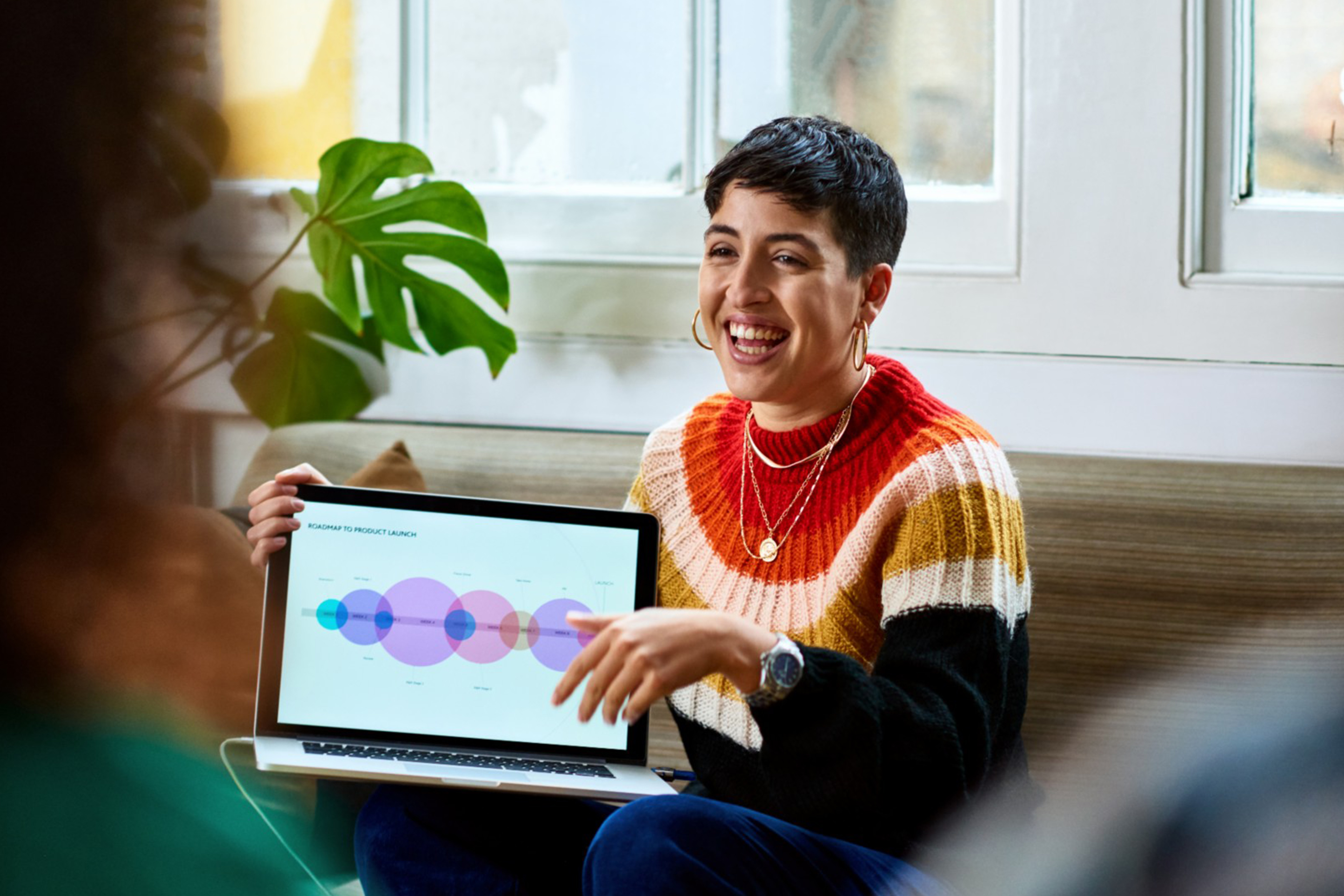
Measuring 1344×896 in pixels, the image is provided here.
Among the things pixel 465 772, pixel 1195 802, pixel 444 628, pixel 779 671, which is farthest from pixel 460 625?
pixel 1195 802

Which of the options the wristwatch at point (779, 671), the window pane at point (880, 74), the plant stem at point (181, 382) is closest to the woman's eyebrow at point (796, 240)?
the wristwatch at point (779, 671)

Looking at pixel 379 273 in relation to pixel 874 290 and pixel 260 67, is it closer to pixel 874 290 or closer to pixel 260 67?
pixel 874 290

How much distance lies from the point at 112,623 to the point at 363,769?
2.64ft

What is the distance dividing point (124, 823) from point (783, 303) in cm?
91

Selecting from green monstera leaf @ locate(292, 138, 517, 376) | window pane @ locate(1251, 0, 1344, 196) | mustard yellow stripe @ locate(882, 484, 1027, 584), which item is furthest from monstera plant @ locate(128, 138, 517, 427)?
window pane @ locate(1251, 0, 1344, 196)

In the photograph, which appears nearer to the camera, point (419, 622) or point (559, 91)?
point (419, 622)

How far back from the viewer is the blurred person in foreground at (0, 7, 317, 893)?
0.42 feet

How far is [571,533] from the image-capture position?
3.47 ft

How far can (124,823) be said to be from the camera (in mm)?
162

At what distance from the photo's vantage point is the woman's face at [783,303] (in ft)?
3.38

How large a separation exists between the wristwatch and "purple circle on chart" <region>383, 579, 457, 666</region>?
13.4 inches

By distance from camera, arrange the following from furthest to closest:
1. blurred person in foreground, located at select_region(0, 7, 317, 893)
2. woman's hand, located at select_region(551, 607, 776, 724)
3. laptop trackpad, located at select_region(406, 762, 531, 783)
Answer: laptop trackpad, located at select_region(406, 762, 531, 783)
woman's hand, located at select_region(551, 607, 776, 724)
blurred person in foreground, located at select_region(0, 7, 317, 893)

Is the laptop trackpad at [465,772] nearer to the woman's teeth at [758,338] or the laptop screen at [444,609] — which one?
the laptop screen at [444,609]

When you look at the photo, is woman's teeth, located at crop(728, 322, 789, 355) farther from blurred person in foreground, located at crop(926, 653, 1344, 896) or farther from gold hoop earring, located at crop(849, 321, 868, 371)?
blurred person in foreground, located at crop(926, 653, 1344, 896)
